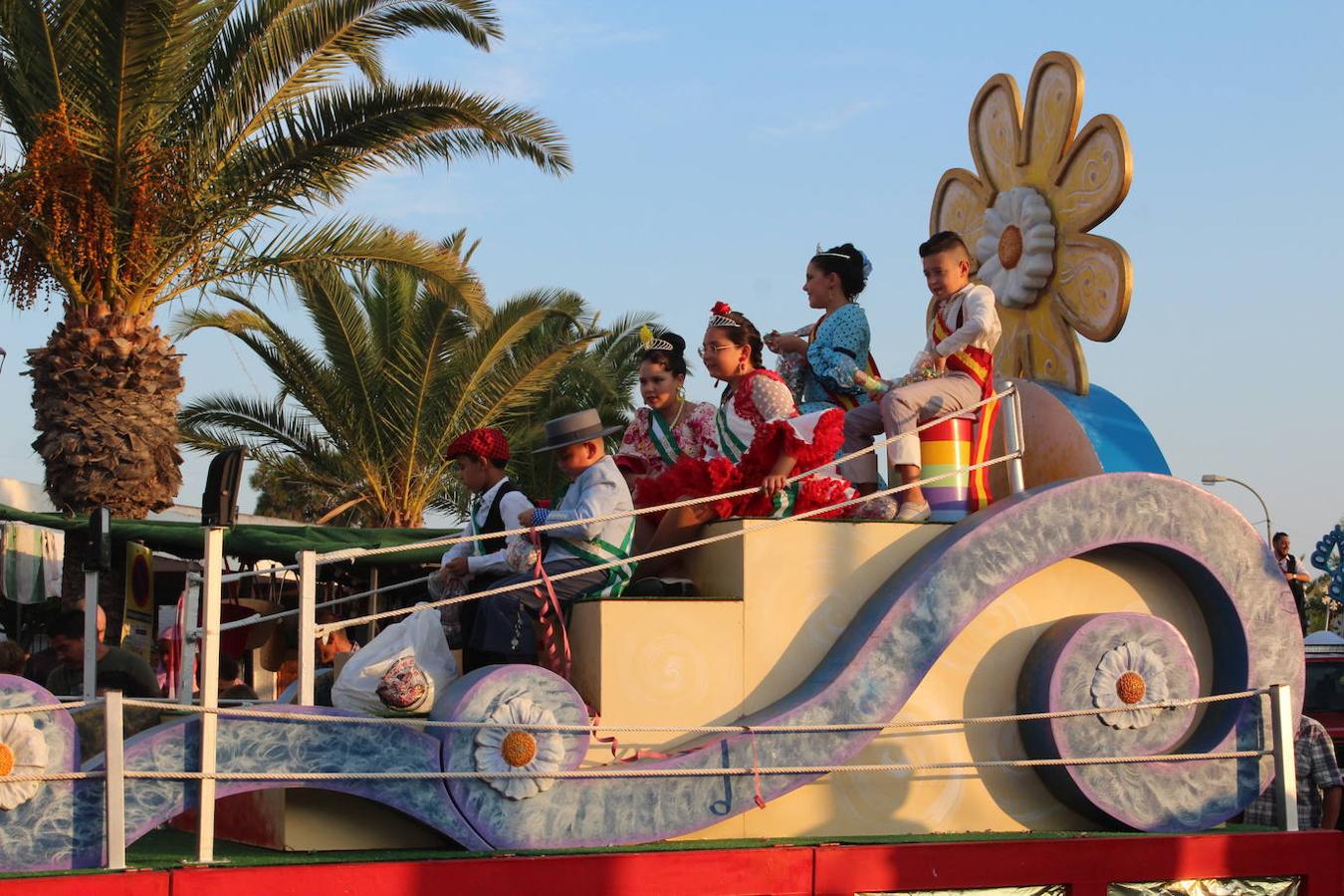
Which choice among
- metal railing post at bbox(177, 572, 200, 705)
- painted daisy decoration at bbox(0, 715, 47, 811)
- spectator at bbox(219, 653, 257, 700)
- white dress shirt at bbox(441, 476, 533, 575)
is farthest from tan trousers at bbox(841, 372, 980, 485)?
spectator at bbox(219, 653, 257, 700)

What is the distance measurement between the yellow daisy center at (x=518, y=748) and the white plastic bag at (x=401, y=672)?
40 cm

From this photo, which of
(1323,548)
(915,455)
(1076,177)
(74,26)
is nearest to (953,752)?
(915,455)

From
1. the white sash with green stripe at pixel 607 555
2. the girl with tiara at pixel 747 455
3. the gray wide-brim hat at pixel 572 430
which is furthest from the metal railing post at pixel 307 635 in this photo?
the girl with tiara at pixel 747 455

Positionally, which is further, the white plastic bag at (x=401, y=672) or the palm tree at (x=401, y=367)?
the palm tree at (x=401, y=367)

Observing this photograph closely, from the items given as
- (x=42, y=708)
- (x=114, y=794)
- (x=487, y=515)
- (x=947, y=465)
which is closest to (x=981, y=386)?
(x=947, y=465)

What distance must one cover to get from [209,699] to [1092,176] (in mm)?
5048

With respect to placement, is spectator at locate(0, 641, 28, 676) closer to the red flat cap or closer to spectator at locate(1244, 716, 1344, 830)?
the red flat cap

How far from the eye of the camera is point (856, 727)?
245 inches

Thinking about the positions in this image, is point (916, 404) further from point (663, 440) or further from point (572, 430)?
point (572, 430)

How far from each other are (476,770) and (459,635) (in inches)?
44.1

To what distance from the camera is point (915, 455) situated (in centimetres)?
730

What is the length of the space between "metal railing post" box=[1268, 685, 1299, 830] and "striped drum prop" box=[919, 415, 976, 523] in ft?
4.97

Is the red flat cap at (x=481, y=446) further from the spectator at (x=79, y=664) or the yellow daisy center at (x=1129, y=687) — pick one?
the yellow daisy center at (x=1129, y=687)

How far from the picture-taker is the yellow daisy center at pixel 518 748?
18.7 ft
